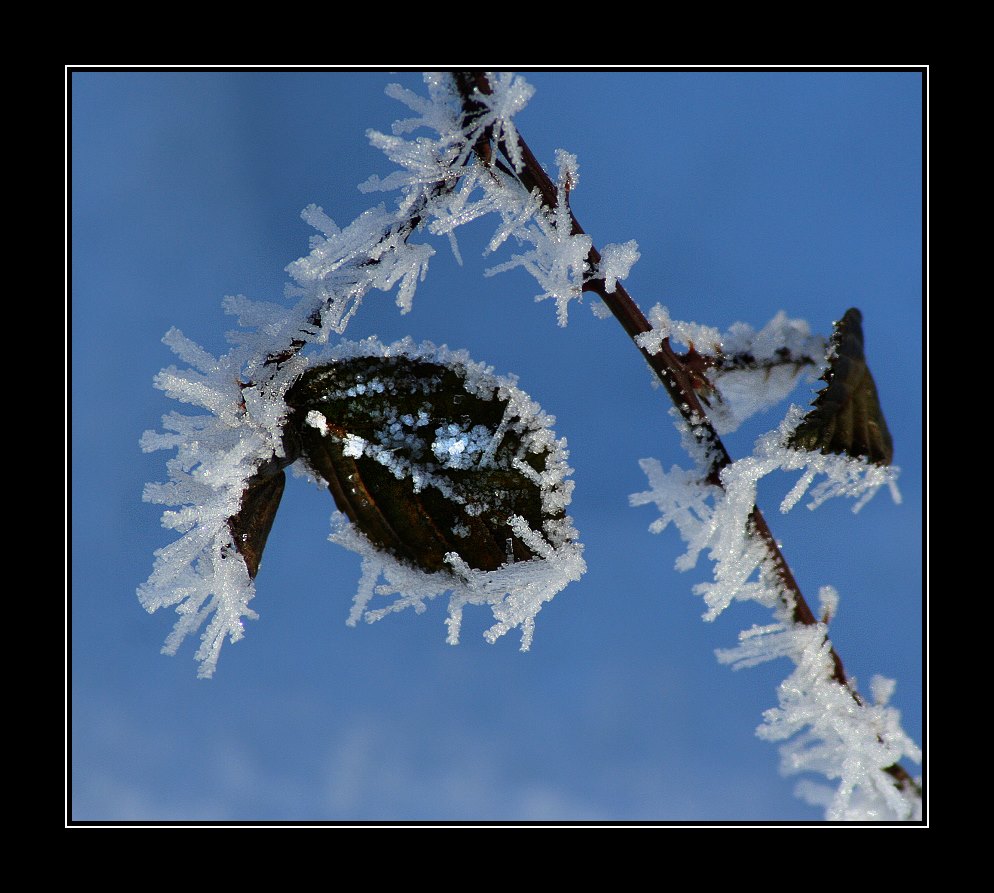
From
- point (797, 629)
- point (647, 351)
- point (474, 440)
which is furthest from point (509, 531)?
point (797, 629)

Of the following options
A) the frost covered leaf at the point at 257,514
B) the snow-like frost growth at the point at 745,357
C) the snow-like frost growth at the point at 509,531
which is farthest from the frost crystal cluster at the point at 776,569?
the frost covered leaf at the point at 257,514

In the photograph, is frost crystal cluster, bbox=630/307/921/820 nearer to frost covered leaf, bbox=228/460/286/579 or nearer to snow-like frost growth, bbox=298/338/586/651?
snow-like frost growth, bbox=298/338/586/651

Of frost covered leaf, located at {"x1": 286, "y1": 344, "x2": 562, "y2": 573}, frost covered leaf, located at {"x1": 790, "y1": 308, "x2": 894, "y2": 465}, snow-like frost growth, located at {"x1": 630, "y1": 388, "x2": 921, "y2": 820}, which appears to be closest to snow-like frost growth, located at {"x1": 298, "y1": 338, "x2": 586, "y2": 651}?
frost covered leaf, located at {"x1": 286, "y1": 344, "x2": 562, "y2": 573}

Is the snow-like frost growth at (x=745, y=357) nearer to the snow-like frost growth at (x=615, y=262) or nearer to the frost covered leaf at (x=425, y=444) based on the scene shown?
the snow-like frost growth at (x=615, y=262)

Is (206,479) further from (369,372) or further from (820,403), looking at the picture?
(820,403)

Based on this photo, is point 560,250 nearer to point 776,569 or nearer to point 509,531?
point 509,531
